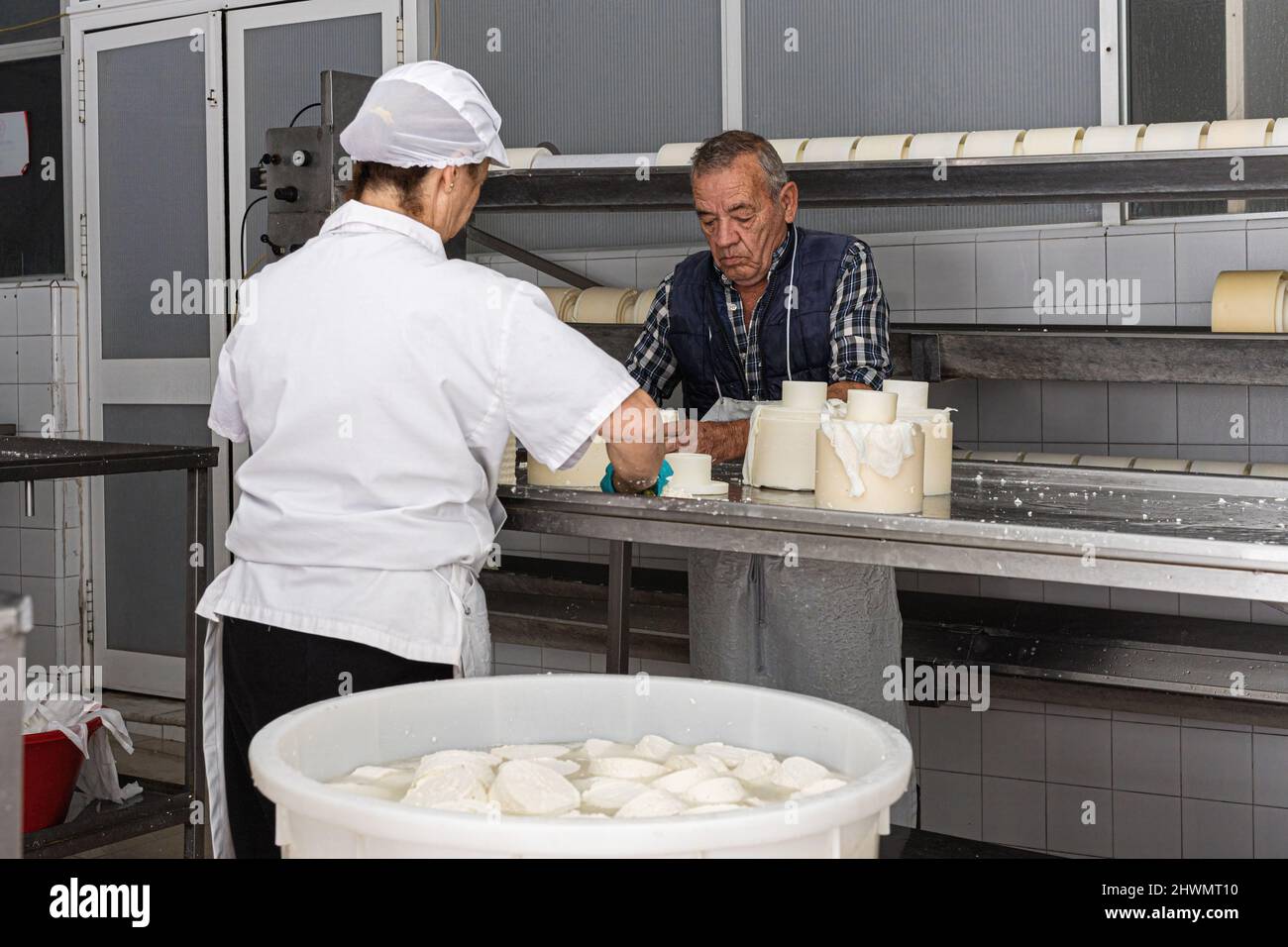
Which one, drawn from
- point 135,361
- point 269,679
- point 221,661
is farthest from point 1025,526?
point 135,361

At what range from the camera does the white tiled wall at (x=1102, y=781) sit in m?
3.26

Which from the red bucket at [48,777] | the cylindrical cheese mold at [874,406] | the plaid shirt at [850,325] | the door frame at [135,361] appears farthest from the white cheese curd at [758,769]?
the door frame at [135,361]

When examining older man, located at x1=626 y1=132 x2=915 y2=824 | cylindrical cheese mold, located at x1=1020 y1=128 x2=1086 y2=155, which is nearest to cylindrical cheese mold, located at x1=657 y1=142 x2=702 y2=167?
older man, located at x1=626 y1=132 x2=915 y2=824

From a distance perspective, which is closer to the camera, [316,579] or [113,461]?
[316,579]

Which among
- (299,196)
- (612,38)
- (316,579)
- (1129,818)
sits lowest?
(1129,818)

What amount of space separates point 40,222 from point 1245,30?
431 centimetres

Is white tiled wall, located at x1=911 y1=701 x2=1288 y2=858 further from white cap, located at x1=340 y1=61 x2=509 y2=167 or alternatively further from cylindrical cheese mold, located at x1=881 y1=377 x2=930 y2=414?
white cap, located at x1=340 y1=61 x2=509 y2=167

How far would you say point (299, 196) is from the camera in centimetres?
326

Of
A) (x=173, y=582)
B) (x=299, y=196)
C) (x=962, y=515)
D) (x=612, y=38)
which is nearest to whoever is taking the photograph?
(x=962, y=515)

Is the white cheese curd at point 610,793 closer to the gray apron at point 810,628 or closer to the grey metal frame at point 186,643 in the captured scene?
the gray apron at point 810,628

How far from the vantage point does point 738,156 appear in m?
2.61

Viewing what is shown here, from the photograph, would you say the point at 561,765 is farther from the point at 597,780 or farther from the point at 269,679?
the point at 269,679
